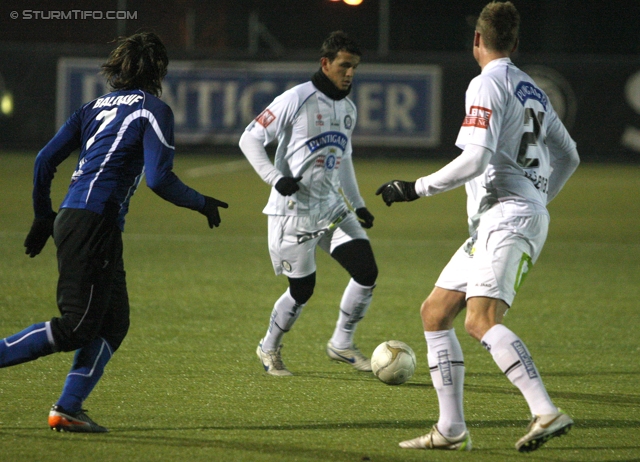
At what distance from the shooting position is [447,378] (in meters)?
4.46

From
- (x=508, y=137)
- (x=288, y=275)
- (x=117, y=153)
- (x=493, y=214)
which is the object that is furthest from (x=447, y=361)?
(x=288, y=275)

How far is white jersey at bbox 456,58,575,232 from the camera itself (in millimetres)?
4238

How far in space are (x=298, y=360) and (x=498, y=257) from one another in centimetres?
262

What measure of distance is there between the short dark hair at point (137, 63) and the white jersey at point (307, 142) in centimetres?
146

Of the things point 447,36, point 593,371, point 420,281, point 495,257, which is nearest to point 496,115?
point 495,257

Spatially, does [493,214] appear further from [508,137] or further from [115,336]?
[115,336]

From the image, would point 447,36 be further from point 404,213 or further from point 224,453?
point 224,453

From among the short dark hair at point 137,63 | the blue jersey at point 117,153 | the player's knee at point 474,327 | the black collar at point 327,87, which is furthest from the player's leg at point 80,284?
the black collar at point 327,87

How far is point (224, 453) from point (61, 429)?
85cm

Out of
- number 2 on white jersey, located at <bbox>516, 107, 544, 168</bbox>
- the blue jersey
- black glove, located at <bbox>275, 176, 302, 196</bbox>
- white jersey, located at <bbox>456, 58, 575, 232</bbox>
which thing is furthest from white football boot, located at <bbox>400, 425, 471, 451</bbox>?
black glove, located at <bbox>275, 176, 302, 196</bbox>

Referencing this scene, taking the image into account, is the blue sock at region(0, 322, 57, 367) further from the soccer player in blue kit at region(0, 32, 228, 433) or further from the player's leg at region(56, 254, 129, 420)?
the player's leg at region(56, 254, 129, 420)

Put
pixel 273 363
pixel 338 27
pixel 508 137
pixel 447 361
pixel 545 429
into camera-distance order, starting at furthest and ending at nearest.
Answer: pixel 338 27, pixel 273 363, pixel 447 361, pixel 508 137, pixel 545 429

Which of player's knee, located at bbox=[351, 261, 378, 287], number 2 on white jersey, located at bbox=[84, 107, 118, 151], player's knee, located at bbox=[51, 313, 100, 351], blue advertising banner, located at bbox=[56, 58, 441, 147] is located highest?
number 2 on white jersey, located at bbox=[84, 107, 118, 151]

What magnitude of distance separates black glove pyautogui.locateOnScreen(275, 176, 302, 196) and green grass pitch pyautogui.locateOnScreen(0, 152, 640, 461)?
3.91ft
